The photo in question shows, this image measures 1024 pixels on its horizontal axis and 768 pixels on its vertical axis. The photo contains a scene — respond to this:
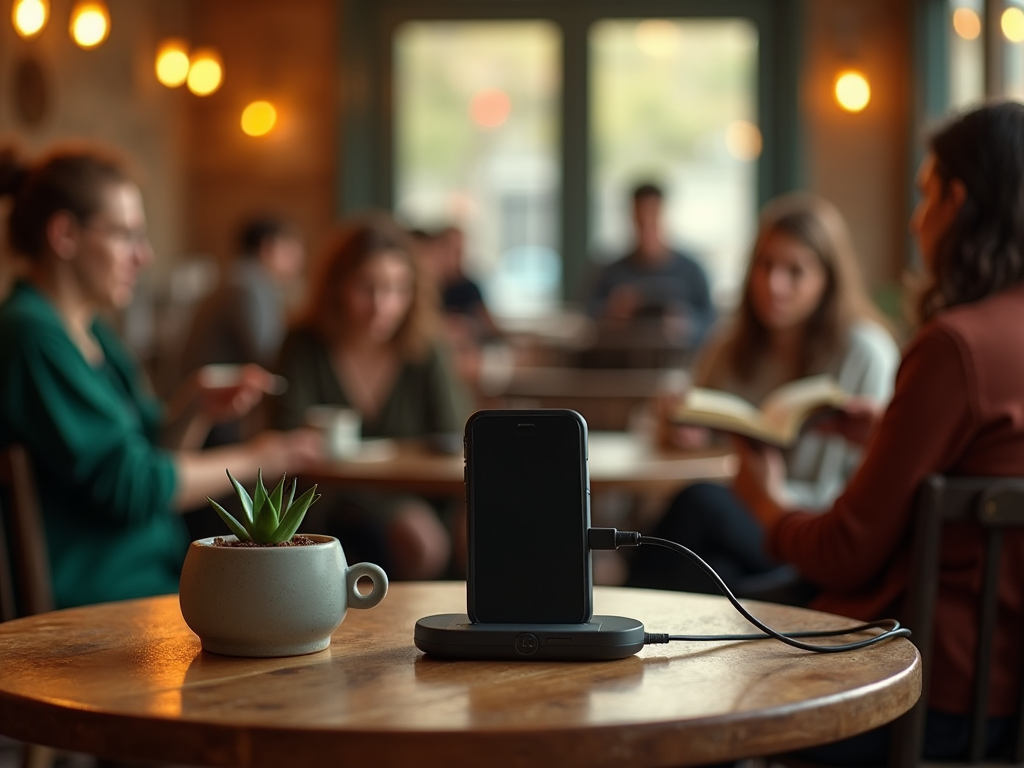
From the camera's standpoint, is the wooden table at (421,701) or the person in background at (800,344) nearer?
the wooden table at (421,701)

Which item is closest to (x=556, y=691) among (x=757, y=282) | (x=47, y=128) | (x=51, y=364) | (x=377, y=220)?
(x=51, y=364)

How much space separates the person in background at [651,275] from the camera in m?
7.48

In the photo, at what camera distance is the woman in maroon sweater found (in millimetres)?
1623

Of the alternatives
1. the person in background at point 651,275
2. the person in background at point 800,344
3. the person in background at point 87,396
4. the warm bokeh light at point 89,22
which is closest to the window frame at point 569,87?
the person in background at point 651,275

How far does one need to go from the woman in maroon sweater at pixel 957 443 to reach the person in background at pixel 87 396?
1.12 m

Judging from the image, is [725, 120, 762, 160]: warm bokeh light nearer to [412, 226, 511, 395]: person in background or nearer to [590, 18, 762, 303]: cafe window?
[590, 18, 762, 303]: cafe window

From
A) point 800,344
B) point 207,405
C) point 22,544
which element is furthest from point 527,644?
point 800,344

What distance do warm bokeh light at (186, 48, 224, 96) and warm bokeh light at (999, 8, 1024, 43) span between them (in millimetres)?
3177

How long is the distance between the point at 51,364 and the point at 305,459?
0.72m

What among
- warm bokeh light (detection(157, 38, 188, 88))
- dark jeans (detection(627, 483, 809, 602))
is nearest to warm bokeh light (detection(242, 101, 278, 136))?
warm bokeh light (detection(157, 38, 188, 88))

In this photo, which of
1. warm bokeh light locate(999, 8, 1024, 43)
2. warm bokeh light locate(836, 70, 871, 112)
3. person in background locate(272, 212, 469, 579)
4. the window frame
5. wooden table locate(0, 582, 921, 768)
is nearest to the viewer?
wooden table locate(0, 582, 921, 768)

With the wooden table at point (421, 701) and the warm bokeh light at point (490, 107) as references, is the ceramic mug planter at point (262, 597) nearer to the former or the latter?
the wooden table at point (421, 701)

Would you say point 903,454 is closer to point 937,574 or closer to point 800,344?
point 937,574

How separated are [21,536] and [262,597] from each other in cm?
102
